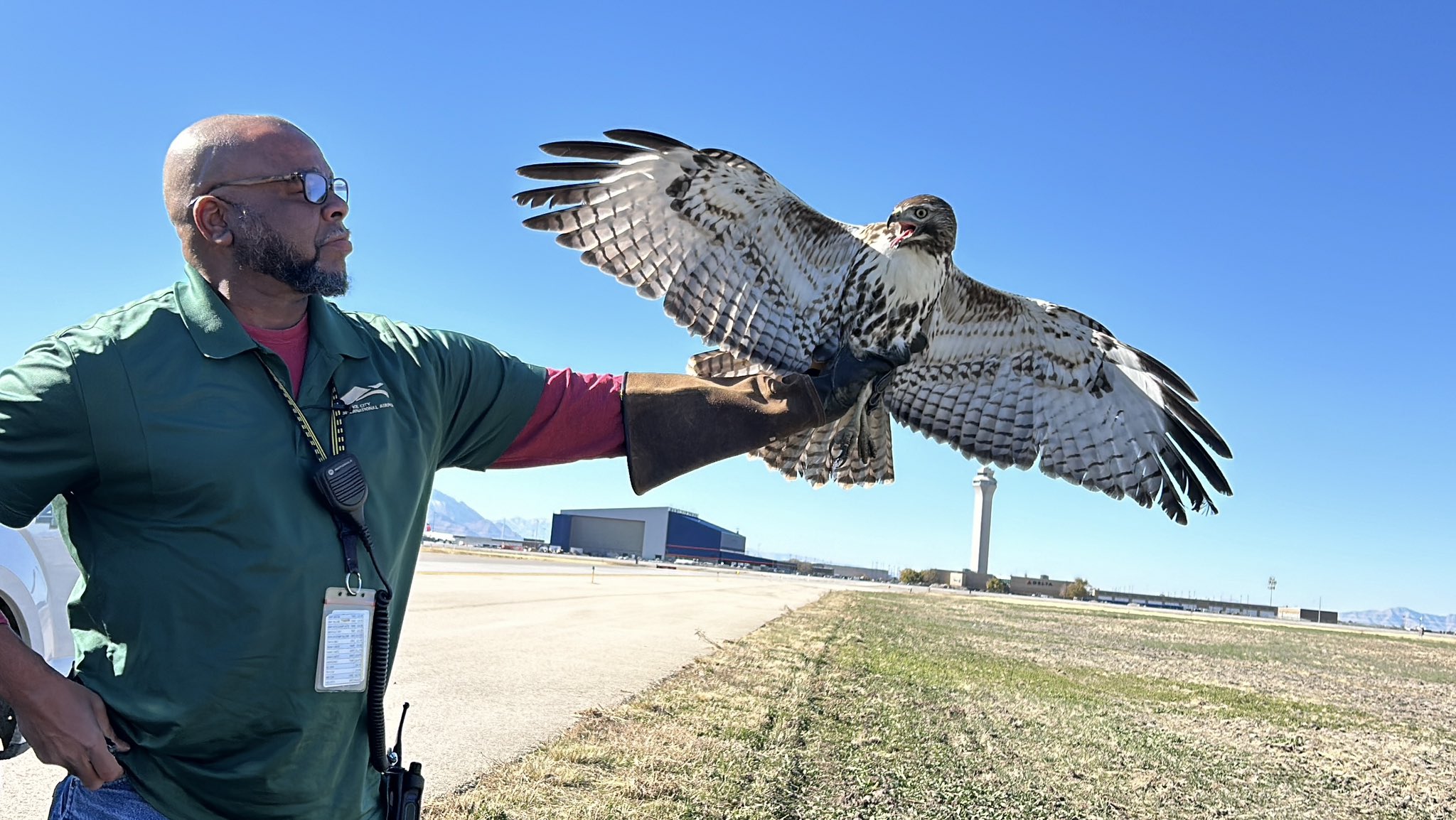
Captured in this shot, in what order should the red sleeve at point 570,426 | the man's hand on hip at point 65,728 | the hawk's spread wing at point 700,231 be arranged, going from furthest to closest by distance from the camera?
the hawk's spread wing at point 700,231 < the red sleeve at point 570,426 < the man's hand on hip at point 65,728

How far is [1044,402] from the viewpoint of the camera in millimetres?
4887

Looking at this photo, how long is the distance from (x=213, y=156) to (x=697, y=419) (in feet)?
4.15

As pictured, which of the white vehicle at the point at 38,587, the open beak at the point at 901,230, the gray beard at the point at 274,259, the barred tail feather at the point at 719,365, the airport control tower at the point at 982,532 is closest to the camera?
the gray beard at the point at 274,259

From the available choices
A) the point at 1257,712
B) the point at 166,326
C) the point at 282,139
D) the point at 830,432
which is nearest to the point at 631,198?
the point at 830,432

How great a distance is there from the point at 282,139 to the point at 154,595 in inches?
38.0

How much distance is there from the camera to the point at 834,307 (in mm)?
4605

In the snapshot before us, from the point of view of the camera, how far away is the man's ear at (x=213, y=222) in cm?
207

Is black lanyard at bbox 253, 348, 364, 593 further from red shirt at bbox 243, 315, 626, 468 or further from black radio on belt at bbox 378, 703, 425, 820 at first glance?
red shirt at bbox 243, 315, 626, 468

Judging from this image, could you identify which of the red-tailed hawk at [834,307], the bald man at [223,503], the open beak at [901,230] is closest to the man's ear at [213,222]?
the bald man at [223,503]

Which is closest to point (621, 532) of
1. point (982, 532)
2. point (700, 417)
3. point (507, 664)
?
point (982, 532)

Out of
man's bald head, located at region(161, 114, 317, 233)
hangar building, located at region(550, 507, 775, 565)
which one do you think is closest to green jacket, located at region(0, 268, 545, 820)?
man's bald head, located at region(161, 114, 317, 233)

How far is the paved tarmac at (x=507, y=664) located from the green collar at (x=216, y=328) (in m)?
3.42

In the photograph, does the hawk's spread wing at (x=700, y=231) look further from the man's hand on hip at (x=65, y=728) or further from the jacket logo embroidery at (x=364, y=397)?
the man's hand on hip at (x=65, y=728)

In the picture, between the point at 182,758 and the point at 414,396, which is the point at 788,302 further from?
the point at 182,758
